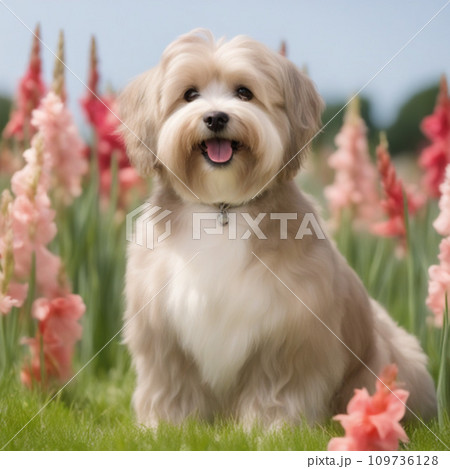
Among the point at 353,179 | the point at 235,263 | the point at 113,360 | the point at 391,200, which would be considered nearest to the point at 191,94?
the point at 235,263

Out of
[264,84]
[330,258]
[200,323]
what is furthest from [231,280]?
[264,84]

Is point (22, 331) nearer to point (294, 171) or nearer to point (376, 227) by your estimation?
point (294, 171)

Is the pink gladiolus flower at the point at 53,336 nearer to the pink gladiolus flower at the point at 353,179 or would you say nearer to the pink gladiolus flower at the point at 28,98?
the pink gladiolus flower at the point at 28,98

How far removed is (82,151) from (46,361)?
1170 mm

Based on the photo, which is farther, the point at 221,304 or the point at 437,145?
the point at 437,145

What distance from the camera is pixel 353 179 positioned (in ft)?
15.0

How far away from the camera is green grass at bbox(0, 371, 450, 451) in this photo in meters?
2.77

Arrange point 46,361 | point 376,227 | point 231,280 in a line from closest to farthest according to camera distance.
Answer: point 231,280 < point 46,361 < point 376,227

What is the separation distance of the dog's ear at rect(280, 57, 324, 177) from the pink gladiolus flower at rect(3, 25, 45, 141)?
1.38 metres

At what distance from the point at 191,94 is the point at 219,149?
24 cm

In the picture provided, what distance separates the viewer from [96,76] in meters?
4.00

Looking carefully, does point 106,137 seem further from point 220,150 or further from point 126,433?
point 126,433

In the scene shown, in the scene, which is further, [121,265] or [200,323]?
[121,265]

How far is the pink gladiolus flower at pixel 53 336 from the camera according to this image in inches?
133
